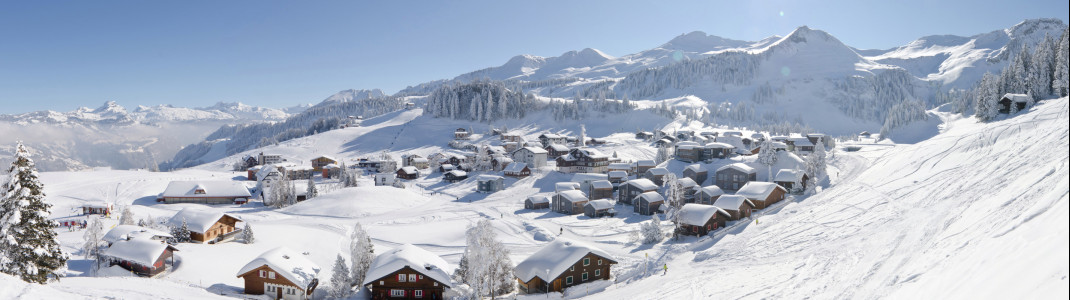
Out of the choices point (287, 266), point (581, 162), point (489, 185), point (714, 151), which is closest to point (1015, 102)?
point (714, 151)

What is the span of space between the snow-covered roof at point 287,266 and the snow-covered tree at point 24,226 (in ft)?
37.4

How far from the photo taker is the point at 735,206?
5481 cm

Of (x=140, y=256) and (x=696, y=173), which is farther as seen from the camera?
(x=696, y=173)

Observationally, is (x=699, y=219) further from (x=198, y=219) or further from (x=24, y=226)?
(x=198, y=219)

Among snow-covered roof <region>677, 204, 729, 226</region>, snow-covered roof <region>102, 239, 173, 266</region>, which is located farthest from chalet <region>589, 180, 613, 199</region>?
snow-covered roof <region>102, 239, 173, 266</region>

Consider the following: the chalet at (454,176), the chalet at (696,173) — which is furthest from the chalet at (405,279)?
the chalet at (454,176)

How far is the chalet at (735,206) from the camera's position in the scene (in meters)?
54.9

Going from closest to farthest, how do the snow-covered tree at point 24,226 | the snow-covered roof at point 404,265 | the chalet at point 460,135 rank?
1. the snow-covered tree at point 24,226
2. the snow-covered roof at point 404,265
3. the chalet at point 460,135

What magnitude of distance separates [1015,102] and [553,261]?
3029 inches

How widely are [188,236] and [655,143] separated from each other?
110 meters

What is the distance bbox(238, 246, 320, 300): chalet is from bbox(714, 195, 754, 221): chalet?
43011mm

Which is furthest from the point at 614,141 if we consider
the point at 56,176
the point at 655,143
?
the point at 56,176

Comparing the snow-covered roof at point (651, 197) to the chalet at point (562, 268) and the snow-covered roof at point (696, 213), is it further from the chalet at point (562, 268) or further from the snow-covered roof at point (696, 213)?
the chalet at point (562, 268)

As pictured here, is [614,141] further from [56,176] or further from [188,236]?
[56,176]
